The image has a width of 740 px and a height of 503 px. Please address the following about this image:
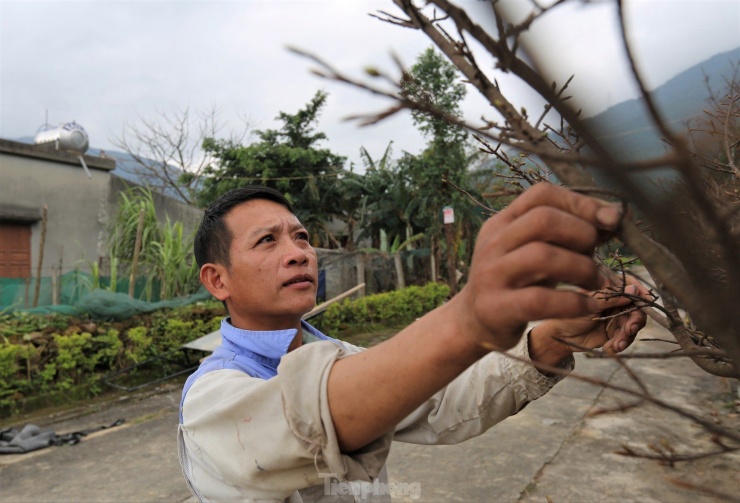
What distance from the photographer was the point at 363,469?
2.97ft

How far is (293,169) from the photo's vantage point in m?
14.3

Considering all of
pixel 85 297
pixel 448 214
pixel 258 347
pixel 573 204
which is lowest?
pixel 85 297

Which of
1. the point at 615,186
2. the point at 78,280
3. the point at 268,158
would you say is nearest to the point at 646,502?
the point at 615,186

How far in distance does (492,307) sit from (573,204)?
0.16 meters

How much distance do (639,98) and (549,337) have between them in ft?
2.81

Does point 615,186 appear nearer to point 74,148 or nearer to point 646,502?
point 646,502

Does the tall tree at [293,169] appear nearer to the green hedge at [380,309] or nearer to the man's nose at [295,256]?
the green hedge at [380,309]

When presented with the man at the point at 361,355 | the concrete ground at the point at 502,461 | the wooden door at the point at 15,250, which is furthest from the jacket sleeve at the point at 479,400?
the wooden door at the point at 15,250

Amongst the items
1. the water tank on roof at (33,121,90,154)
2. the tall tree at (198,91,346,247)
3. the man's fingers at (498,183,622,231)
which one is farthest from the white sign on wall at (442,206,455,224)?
the man's fingers at (498,183,622,231)

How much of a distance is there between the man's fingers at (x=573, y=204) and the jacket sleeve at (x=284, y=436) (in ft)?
1.35

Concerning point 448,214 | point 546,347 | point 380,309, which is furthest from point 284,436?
point 448,214

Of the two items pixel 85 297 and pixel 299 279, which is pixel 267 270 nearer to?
pixel 299 279

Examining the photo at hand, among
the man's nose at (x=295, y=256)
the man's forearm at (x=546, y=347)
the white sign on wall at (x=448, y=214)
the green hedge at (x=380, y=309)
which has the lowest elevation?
the green hedge at (x=380, y=309)

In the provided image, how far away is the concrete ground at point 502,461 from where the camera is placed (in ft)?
11.5
